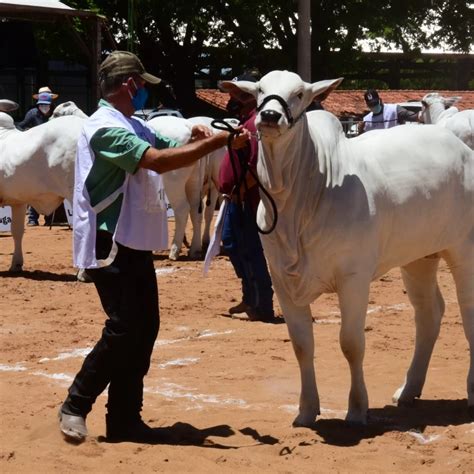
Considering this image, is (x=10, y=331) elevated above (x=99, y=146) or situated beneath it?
situated beneath

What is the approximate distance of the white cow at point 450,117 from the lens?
12.9 meters

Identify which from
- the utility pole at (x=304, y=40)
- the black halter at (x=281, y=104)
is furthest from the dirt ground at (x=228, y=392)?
the utility pole at (x=304, y=40)

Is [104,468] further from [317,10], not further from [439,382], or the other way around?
[317,10]

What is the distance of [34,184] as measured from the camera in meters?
13.7

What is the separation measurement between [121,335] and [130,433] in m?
0.63

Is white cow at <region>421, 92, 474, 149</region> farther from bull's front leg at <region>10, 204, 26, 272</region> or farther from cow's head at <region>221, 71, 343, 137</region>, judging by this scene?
cow's head at <region>221, 71, 343, 137</region>

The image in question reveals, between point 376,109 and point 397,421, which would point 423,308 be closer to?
point 397,421

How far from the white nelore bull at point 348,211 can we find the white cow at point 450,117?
204 inches

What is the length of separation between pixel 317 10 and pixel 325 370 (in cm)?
2896

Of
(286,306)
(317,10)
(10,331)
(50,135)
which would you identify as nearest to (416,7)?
(317,10)

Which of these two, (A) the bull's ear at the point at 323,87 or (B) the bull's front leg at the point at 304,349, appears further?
(B) the bull's front leg at the point at 304,349

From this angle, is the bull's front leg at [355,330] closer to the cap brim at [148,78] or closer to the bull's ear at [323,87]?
the bull's ear at [323,87]

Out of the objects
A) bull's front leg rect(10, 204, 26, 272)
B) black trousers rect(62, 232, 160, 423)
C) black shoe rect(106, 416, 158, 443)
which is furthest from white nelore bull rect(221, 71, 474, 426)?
bull's front leg rect(10, 204, 26, 272)

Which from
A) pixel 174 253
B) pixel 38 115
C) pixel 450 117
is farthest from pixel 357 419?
pixel 38 115
